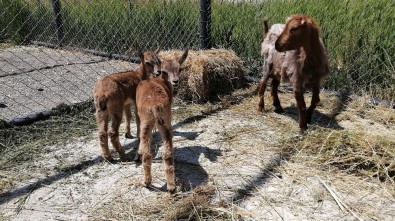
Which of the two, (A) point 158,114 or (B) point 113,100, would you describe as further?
(B) point 113,100

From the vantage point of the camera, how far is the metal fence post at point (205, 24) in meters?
6.43

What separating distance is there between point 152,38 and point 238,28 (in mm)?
1505

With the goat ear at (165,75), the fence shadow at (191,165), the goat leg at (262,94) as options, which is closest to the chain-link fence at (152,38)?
the goat leg at (262,94)

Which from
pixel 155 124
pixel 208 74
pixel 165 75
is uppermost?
pixel 165 75

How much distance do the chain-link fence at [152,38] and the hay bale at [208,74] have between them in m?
0.60

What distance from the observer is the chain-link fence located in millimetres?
5871

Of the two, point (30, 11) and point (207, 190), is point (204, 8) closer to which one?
point (207, 190)

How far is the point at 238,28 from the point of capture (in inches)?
272

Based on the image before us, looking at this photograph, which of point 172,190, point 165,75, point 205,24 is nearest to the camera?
point 172,190

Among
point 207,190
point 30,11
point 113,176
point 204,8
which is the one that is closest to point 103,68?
point 204,8

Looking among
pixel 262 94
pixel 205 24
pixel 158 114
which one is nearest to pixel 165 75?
pixel 158 114

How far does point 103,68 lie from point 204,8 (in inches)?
75.6

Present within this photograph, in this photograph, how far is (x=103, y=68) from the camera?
7137 mm

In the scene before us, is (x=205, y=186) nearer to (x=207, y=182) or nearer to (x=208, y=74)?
(x=207, y=182)
